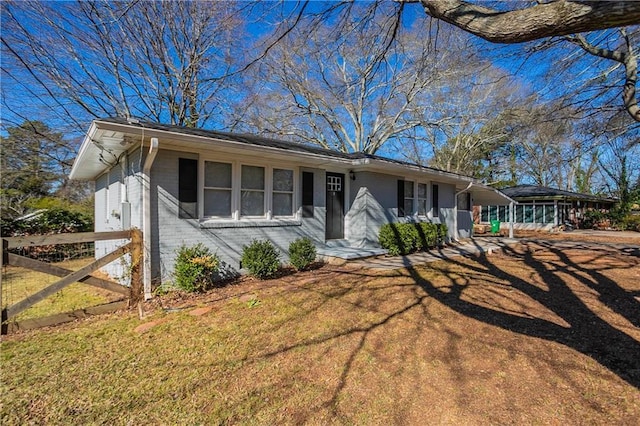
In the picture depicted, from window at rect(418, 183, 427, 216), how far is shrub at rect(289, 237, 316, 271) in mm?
5663

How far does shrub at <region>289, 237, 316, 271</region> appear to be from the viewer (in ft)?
22.5

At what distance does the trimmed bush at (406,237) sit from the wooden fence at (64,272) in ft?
20.3

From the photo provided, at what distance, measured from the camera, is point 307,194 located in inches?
308

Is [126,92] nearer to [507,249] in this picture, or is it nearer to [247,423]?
[247,423]

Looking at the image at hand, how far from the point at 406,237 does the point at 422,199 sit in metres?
2.84

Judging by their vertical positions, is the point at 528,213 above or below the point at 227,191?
below

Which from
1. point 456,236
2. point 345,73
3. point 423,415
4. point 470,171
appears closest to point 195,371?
point 423,415

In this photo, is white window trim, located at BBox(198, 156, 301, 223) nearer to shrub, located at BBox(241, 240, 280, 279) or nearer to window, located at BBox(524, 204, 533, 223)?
shrub, located at BBox(241, 240, 280, 279)

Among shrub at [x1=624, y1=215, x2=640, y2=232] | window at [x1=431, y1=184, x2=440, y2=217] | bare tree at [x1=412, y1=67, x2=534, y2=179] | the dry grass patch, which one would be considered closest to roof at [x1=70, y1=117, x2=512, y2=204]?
window at [x1=431, y1=184, x2=440, y2=217]

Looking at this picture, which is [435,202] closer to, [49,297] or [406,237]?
[406,237]

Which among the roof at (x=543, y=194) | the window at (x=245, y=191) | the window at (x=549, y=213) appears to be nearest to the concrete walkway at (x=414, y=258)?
the window at (x=245, y=191)

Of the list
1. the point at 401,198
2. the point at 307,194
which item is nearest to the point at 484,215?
the point at 401,198

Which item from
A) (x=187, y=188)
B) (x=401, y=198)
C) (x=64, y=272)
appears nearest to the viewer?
(x=64, y=272)

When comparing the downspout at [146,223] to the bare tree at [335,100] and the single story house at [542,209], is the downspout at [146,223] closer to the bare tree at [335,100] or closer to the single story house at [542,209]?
the bare tree at [335,100]
